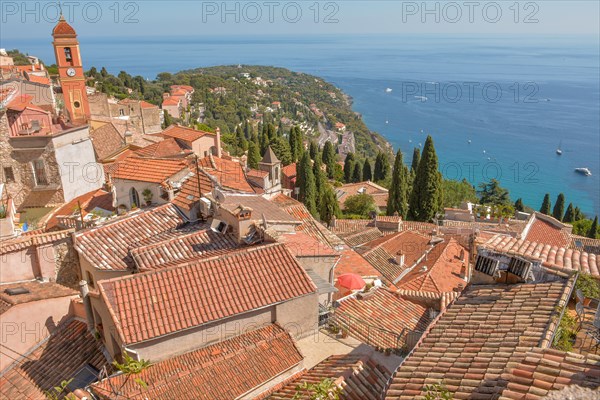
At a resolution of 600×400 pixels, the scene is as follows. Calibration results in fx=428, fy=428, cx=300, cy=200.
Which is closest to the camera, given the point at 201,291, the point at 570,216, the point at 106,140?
the point at 201,291

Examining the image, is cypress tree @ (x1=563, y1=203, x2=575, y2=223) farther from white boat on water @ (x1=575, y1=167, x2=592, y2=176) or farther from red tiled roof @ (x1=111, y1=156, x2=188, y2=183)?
red tiled roof @ (x1=111, y1=156, x2=188, y2=183)

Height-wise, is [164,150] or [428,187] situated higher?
[164,150]

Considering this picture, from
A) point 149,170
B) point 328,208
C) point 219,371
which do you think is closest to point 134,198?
point 149,170

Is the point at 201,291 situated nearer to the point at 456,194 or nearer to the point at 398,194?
the point at 398,194

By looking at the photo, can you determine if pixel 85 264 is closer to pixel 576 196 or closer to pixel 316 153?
Answer: pixel 316 153

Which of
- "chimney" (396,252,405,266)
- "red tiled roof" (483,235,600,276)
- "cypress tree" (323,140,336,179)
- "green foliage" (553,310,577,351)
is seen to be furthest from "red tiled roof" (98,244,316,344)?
"cypress tree" (323,140,336,179)

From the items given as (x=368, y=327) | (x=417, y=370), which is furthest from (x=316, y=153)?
(x=417, y=370)
